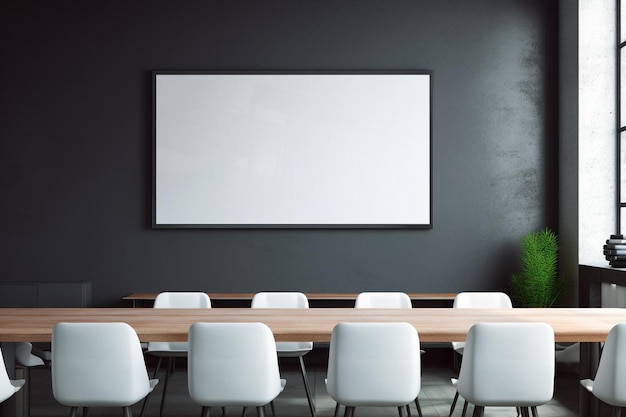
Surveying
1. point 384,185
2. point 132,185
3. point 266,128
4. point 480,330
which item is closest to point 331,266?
point 384,185

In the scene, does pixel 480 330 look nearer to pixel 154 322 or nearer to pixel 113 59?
pixel 154 322

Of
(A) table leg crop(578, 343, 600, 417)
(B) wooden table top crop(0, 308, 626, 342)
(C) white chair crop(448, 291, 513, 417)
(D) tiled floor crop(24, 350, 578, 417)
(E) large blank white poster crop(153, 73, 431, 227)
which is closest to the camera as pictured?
(B) wooden table top crop(0, 308, 626, 342)

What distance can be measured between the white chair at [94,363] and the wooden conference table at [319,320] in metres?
0.16

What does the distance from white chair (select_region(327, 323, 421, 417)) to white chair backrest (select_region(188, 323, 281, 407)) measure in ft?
1.22

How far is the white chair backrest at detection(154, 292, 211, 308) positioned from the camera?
5.09 m

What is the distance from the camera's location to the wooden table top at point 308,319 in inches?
136

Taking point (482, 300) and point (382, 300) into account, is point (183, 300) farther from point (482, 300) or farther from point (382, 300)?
point (482, 300)

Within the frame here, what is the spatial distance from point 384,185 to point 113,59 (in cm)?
299

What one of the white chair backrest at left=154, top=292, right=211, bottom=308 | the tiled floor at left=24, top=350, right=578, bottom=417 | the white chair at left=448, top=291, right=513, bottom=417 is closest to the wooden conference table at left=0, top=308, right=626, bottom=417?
the white chair at left=448, top=291, right=513, bottom=417

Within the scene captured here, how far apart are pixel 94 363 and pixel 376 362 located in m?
1.43

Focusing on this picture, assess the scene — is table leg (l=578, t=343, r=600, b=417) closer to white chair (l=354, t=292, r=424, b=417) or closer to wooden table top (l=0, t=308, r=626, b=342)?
wooden table top (l=0, t=308, r=626, b=342)

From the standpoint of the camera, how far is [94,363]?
3338mm

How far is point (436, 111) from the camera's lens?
6570 millimetres

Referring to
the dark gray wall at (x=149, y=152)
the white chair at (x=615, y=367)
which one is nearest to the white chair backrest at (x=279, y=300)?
the dark gray wall at (x=149, y=152)
